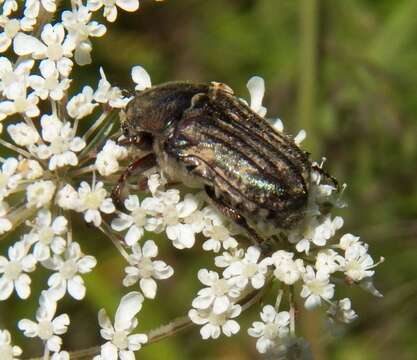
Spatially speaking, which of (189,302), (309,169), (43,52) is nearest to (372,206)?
(189,302)

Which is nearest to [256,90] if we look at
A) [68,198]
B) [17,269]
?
[68,198]

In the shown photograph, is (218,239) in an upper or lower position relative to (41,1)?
lower

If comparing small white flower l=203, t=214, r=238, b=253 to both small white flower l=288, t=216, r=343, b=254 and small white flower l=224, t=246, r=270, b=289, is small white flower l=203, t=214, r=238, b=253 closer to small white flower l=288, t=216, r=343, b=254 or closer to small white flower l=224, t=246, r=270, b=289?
small white flower l=224, t=246, r=270, b=289

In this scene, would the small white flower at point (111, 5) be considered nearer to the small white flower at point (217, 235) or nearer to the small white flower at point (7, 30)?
the small white flower at point (7, 30)

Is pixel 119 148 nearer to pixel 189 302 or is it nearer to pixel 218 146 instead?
pixel 218 146

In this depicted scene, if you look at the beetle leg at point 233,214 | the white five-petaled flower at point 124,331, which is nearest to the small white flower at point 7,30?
the beetle leg at point 233,214

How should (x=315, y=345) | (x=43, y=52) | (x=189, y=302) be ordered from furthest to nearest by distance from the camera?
(x=189, y=302)
(x=315, y=345)
(x=43, y=52)

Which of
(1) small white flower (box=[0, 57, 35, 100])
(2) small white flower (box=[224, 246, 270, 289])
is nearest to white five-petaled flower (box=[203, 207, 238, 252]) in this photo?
(2) small white flower (box=[224, 246, 270, 289])
